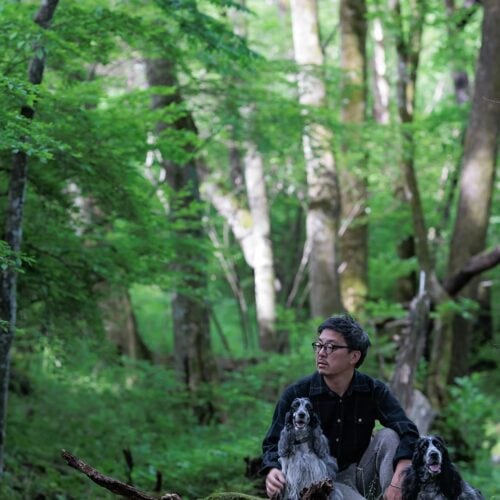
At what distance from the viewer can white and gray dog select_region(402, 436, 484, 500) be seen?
4.24 meters

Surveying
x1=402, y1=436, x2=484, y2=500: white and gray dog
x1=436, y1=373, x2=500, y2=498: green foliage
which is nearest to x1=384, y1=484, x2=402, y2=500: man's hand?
x1=402, y1=436, x2=484, y2=500: white and gray dog

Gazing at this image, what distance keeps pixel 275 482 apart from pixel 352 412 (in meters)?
0.71

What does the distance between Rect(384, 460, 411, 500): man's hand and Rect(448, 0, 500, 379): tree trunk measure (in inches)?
342

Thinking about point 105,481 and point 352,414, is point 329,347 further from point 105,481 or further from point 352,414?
point 105,481

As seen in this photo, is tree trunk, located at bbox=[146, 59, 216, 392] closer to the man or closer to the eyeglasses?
the man

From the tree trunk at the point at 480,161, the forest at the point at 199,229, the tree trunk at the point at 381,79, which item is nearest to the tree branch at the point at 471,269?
the forest at the point at 199,229

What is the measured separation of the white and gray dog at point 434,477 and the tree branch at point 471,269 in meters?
7.63

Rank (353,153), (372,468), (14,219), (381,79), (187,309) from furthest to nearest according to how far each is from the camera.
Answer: (381,79) → (353,153) → (187,309) → (14,219) → (372,468)

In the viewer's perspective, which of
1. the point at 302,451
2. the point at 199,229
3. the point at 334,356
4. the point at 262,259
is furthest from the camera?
the point at 262,259

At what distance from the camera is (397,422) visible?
4.85 metres

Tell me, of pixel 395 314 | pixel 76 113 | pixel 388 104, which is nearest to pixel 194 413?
pixel 395 314

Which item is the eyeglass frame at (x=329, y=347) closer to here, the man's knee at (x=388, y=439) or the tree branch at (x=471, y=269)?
the man's knee at (x=388, y=439)

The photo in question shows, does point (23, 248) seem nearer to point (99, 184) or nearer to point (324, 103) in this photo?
point (99, 184)

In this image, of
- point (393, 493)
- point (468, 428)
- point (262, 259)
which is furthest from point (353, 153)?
point (393, 493)
